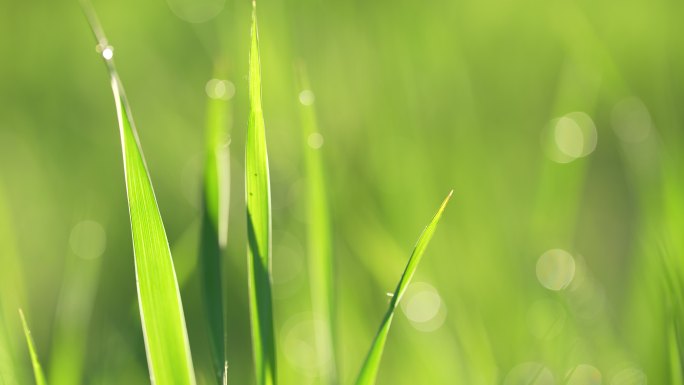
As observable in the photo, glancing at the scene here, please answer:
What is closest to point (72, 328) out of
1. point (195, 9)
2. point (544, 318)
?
point (544, 318)

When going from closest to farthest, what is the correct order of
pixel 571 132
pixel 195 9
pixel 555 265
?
pixel 555 265 < pixel 571 132 < pixel 195 9

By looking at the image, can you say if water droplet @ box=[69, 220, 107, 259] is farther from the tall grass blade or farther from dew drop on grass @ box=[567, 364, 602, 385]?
dew drop on grass @ box=[567, 364, 602, 385]

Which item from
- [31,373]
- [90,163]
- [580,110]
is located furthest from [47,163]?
[580,110]

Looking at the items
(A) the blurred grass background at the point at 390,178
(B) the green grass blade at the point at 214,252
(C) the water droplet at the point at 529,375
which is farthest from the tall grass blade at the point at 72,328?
(C) the water droplet at the point at 529,375

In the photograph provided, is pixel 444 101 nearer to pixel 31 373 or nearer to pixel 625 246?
pixel 625 246

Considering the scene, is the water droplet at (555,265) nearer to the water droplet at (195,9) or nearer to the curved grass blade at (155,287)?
the curved grass blade at (155,287)

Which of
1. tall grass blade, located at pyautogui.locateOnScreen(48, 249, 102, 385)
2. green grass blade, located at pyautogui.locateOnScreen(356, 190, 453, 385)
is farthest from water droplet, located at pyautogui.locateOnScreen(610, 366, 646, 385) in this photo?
tall grass blade, located at pyautogui.locateOnScreen(48, 249, 102, 385)

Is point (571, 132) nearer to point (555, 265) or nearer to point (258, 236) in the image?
point (555, 265)
